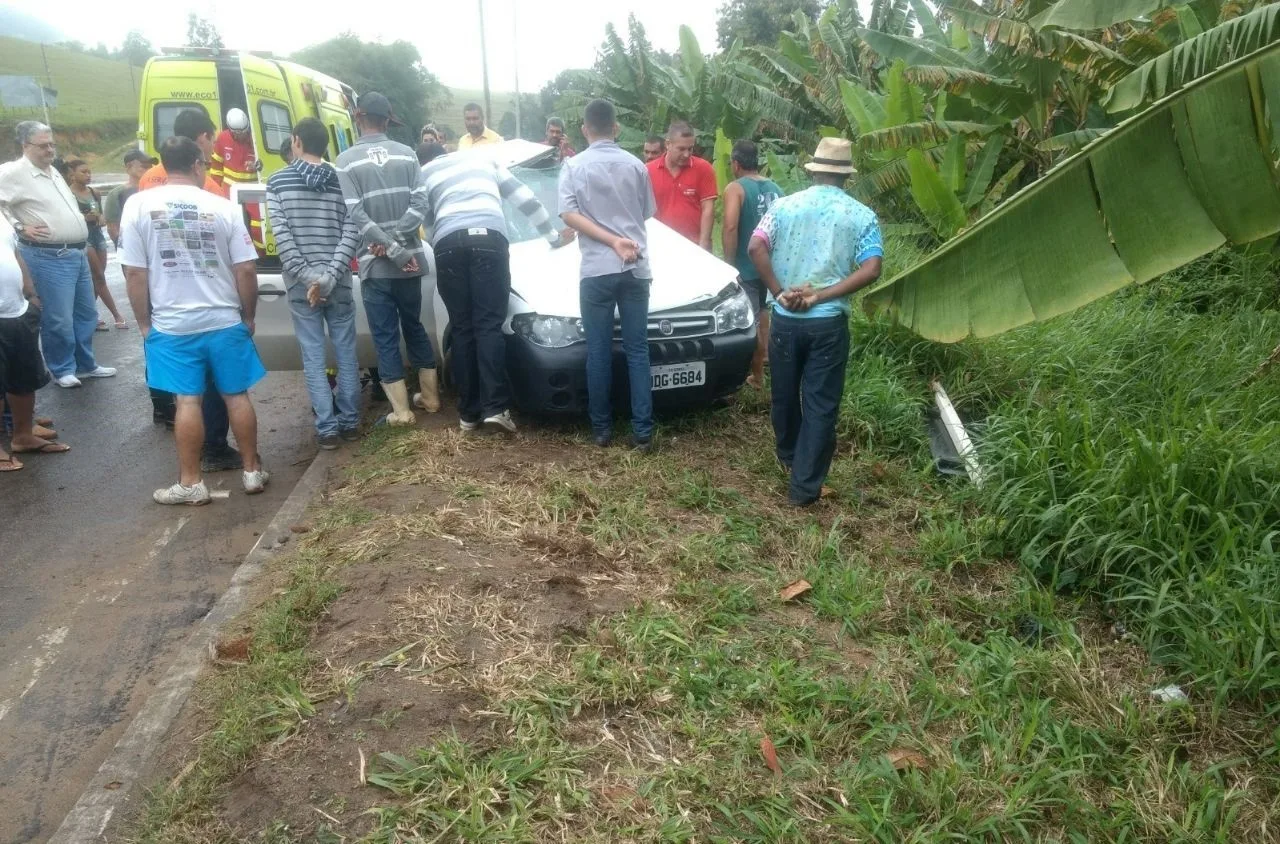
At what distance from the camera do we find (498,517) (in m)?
4.30

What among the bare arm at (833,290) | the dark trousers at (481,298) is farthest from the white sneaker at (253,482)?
the bare arm at (833,290)

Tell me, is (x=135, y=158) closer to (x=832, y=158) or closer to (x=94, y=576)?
(x=94, y=576)

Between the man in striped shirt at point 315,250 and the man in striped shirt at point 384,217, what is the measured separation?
0.36 feet

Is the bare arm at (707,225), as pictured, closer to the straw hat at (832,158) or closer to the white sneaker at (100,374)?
the straw hat at (832,158)

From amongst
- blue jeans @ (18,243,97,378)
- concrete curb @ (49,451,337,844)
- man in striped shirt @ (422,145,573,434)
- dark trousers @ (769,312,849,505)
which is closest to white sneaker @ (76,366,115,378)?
blue jeans @ (18,243,97,378)

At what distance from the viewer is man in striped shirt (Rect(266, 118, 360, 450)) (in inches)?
211

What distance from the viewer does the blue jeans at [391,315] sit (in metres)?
5.61

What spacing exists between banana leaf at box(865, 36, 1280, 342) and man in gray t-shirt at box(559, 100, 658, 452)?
7.59 ft

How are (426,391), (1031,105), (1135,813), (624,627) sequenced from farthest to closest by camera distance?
1. (1031,105)
2. (426,391)
3. (624,627)
4. (1135,813)

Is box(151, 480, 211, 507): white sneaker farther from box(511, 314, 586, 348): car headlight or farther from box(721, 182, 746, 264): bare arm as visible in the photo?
box(721, 182, 746, 264): bare arm

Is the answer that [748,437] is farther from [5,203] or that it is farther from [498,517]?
[5,203]

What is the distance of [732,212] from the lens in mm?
5648

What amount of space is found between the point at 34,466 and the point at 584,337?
3.52 m

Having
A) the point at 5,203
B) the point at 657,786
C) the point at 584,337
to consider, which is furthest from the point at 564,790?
the point at 5,203
